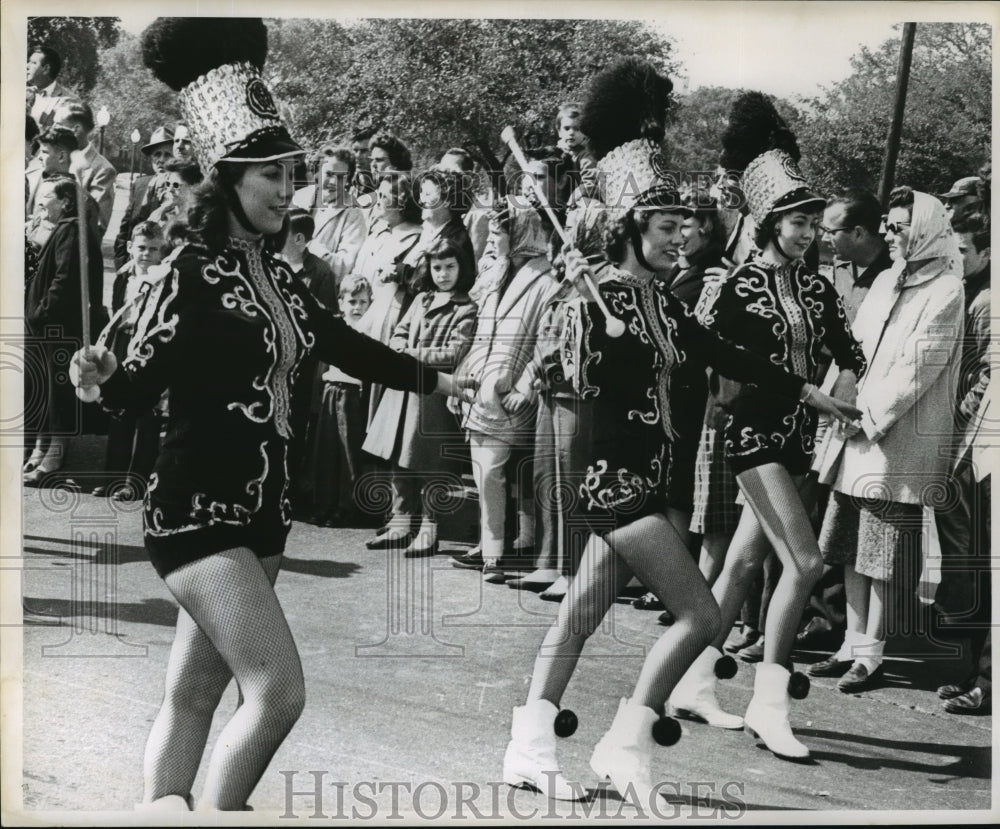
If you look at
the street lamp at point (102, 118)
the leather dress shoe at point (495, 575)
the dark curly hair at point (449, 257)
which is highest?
the street lamp at point (102, 118)

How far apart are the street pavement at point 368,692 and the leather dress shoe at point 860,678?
224mm

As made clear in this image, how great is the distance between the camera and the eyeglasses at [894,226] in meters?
5.40

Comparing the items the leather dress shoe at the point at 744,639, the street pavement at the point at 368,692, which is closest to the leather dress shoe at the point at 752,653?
the leather dress shoe at the point at 744,639

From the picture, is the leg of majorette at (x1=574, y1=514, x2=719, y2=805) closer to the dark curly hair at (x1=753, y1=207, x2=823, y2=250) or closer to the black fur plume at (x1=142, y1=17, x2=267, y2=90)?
the dark curly hair at (x1=753, y1=207, x2=823, y2=250)

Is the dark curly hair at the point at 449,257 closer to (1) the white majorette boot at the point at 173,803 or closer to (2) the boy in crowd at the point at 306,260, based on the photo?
(2) the boy in crowd at the point at 306,260

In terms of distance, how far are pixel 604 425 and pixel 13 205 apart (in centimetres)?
215

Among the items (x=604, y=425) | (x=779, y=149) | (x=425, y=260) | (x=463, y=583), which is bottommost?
(x=463, y=583)

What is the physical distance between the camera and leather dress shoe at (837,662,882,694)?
5422 mm

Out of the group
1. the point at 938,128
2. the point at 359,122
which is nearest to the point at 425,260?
the point at 359,122

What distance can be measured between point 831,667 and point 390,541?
5.39ft

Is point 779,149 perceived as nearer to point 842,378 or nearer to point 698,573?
point 842,378

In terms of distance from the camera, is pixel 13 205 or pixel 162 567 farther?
pixel 13 205

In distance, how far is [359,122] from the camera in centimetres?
527

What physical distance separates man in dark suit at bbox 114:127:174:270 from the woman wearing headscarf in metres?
2.50
